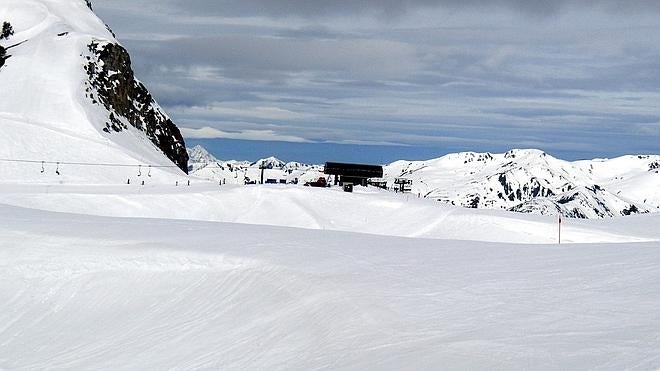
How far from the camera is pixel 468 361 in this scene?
9711mm

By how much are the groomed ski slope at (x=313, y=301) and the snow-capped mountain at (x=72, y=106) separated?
52.9 meters

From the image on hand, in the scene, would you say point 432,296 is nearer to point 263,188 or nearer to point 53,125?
point 263,188

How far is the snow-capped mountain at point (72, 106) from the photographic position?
250 feet

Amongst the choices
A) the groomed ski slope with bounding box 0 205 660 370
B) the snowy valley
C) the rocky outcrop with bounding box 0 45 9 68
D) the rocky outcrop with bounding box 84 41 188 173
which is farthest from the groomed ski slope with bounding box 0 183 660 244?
the rocky outcrop with bounding box 0 45 9 68

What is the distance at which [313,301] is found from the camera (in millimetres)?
14375

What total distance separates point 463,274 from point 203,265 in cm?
597

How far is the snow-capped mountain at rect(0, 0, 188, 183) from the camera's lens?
76125mm

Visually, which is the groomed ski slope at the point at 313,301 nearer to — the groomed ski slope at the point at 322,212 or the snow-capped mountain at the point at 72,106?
the groomed ski slope at the point at 322,212

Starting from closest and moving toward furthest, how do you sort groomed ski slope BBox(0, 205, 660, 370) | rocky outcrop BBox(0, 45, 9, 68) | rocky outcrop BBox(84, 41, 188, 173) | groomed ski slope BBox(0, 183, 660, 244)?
1. groomed ski slope BBox(0, 205, 660, 370)
2. groomed ski slope BBox(0, 183, 660, 244)
3. rocky outcrop BBox(0, 45, 9, 68)
4. rocky outcrop BBox(84, 41, 188, 173)

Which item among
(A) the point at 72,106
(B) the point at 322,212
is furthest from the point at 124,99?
(B) the point at 322,212

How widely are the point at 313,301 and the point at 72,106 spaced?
8338 centimetres

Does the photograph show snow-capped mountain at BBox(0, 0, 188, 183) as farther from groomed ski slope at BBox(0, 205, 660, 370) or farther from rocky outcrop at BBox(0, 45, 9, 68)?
groomed ski slope at BBox(0, 205, 660, 370)

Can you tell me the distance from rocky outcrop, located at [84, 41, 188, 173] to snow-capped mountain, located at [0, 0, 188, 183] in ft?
0.49

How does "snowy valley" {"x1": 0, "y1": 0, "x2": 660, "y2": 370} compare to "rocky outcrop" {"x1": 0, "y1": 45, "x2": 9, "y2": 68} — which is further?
"rocky outcrop" {"x1": 0, "y1": 45, "x2": 9, "y2": 68}
